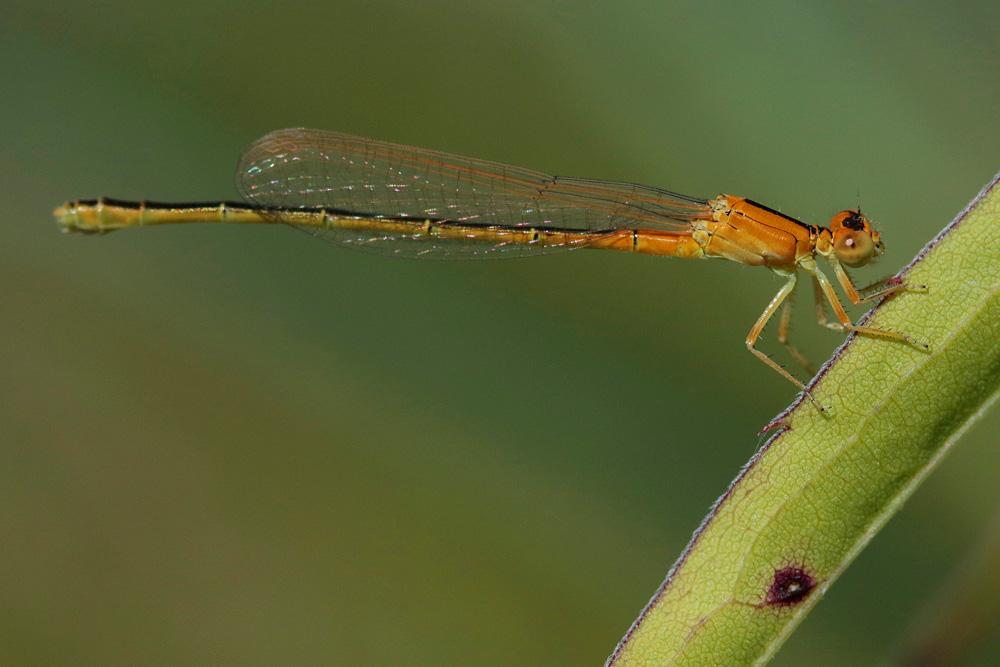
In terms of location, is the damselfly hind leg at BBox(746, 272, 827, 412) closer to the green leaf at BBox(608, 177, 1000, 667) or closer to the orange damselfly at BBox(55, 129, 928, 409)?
the orange damselfly at BBox(55, 129, 928, 409)

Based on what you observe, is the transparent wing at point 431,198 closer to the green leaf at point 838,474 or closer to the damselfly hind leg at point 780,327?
the damselfly hind leg at point 780,327

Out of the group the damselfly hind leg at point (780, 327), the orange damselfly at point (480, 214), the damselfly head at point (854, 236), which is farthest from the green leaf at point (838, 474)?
the damselfly head at point (854, 236)

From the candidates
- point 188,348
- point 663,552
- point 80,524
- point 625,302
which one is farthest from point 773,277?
point 80,524

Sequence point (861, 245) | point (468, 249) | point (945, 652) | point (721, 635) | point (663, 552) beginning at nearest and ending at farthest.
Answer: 1. point (721, 635)
2. point (945, 652)
3. point (663, 552)
4. point (861, 245)
5. point (468, 249)

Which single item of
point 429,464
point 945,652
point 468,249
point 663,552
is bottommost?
point 945,652

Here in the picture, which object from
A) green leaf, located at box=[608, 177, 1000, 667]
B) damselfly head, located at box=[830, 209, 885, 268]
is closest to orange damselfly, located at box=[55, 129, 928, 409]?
damselfly head, located at box=[830, 209, 885, 268]

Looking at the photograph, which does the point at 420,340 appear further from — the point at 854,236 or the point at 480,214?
the point at 854,236

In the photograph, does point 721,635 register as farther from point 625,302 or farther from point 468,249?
point 468,249
